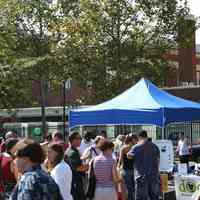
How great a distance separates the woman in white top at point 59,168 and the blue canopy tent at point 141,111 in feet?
19.8

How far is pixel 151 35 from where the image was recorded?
1227 inches

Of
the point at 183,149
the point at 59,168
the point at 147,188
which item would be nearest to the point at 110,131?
the point at 183,149

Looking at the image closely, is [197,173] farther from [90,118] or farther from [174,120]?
[90,118]

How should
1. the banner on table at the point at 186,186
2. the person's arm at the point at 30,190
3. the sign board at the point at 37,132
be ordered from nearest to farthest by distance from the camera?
the person's arm at the point at 30,190, the banner on table at the point at 186,186, the sign board at the point at 37,132

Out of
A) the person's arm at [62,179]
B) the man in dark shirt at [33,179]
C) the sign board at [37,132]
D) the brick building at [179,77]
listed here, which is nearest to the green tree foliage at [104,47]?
the sign board at [37,132]

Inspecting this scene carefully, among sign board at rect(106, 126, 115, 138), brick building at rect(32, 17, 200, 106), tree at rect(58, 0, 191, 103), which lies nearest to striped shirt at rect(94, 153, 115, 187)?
tree at rect(58, 0, 191, 103)

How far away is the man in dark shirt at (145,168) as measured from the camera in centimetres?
1285

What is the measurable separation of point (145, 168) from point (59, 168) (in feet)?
17.0

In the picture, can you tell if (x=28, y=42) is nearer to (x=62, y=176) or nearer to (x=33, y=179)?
(x=62, y=176)

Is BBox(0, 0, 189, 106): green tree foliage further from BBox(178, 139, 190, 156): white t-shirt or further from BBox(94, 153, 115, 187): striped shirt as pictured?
BBox(94, 153, 115, 187): striped shirt

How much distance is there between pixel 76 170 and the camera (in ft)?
34.9

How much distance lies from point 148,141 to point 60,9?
24.8 meters

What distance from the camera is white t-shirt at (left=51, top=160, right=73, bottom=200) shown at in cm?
800

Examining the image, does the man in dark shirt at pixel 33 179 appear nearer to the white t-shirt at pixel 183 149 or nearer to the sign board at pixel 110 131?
the white t-shirt at pixel 183 149
